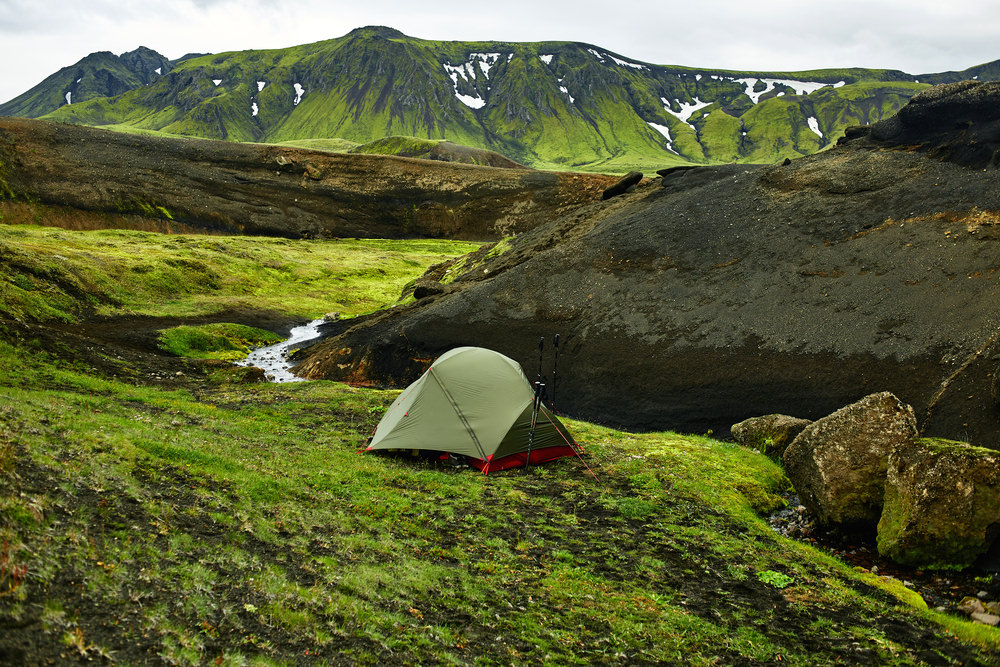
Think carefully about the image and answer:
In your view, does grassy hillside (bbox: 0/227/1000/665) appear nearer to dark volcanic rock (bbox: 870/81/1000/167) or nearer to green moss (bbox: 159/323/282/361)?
green moss (bbox: 159/323/282/361)

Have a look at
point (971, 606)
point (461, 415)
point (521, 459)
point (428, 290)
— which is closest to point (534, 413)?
point (521, 459)

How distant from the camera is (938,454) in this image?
12.7 metres

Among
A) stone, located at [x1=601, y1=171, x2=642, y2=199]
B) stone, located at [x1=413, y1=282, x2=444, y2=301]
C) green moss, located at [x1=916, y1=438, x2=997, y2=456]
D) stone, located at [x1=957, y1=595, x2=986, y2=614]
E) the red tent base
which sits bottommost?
stone, located at [x1=957, y1=595, x2=986, y2=614]

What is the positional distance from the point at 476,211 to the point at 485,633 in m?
85.3

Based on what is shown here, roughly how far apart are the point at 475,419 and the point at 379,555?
26.3 feet

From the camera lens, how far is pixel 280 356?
127ft

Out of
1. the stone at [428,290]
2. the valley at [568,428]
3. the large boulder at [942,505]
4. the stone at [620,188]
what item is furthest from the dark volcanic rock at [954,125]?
the stone at [428,290]

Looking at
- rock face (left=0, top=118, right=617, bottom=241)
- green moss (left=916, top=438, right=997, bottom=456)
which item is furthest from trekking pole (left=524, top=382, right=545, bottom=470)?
rock face (left=0, top=118, right=617, bottom=241)

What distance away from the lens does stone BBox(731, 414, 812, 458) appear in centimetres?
2068

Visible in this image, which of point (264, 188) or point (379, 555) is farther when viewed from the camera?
point (264, 188)

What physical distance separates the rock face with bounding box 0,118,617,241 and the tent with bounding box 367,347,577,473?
2514 inches

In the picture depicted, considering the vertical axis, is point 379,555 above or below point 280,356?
above

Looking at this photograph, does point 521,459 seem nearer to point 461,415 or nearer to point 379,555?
point 461,415

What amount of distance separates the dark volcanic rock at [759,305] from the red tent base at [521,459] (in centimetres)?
780
